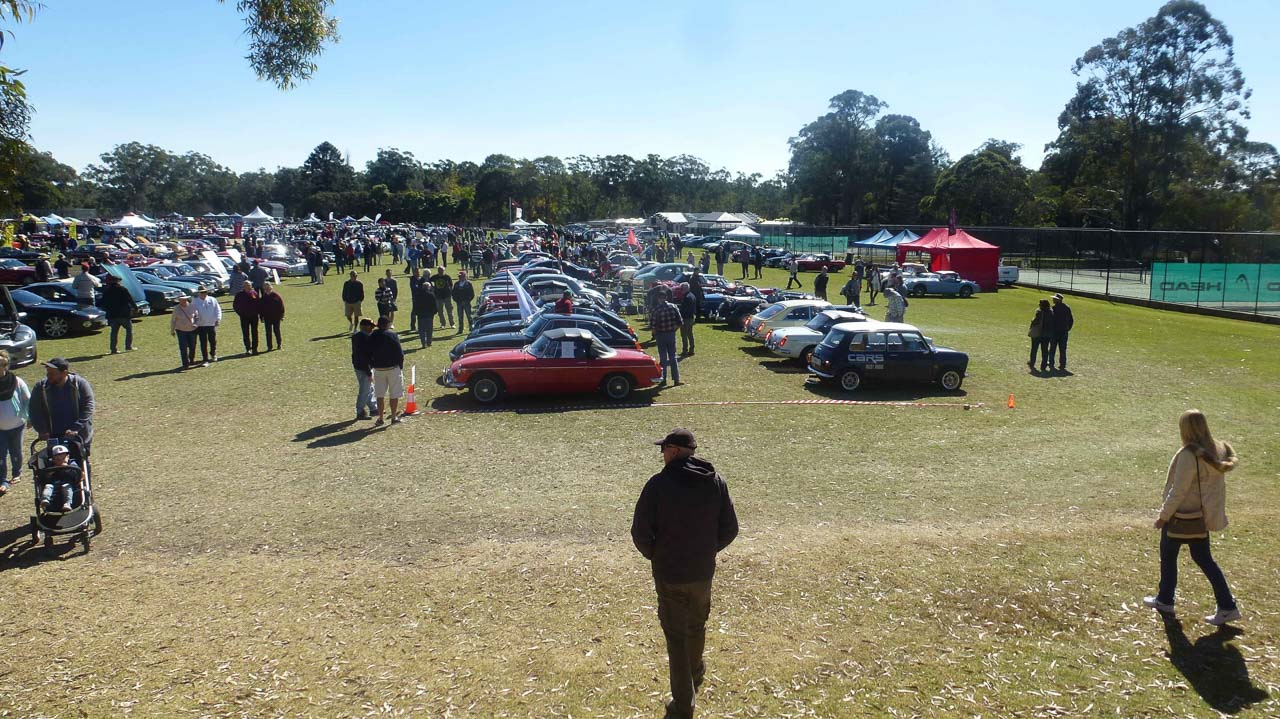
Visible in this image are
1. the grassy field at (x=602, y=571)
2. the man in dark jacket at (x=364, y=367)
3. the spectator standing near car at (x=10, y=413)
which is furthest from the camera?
the man in dark jacket at (x=364, y=367)

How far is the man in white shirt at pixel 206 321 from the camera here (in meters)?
17.2

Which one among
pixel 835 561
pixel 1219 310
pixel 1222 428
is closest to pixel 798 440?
pixel 835 561

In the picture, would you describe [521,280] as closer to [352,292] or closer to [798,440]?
[352,292]

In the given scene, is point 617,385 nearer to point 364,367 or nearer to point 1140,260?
point 364,367

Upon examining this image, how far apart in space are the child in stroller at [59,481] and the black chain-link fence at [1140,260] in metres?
34.5

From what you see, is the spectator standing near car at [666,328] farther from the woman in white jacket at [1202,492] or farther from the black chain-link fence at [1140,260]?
the black chain-link fence at [1140,260]

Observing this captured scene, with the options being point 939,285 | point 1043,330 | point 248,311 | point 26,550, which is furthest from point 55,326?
point 939,285

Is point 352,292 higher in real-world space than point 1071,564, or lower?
higher

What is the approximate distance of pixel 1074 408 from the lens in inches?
575

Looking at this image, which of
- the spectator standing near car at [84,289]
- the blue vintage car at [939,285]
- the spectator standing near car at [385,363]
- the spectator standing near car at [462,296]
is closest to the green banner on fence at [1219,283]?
the blue vintage car at [939,285]

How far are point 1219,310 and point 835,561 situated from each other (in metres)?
31.4

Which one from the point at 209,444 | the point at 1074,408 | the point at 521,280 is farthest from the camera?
the point at 521,280

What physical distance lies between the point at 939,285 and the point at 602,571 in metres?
34.7

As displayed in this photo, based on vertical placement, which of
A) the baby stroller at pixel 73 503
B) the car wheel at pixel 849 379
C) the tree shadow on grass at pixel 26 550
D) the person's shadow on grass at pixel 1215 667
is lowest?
Answer: the person's shadow on grass at pixel 1215 667
